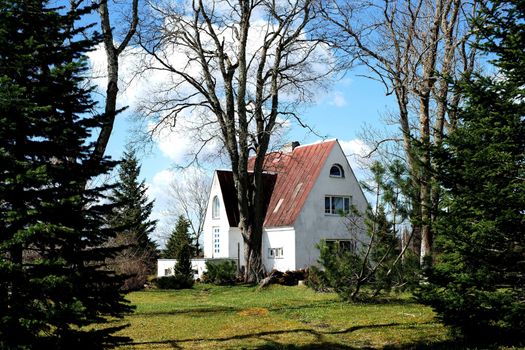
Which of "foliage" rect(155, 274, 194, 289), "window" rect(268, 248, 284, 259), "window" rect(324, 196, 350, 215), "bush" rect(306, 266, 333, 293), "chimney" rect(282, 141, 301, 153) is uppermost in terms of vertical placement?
"chimney" rect(282, 141, 301, 153)

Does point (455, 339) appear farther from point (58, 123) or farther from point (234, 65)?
point (234, 65)

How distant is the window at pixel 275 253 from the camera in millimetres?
32169

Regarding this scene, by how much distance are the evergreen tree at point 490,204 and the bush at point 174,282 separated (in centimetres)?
1845

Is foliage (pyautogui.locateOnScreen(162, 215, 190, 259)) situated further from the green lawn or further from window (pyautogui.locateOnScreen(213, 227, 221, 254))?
the green lawn

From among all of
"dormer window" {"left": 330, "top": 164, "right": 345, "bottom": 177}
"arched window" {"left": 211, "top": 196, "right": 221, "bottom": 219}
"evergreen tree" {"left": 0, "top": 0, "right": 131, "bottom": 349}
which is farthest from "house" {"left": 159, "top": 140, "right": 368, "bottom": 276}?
"evergreen tree" {"left": 0, "top": 0, "right": 131, "bottom": 349}

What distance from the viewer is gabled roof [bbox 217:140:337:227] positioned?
32.2 meters

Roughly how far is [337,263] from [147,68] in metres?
13.5

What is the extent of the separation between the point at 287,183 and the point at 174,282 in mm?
11017

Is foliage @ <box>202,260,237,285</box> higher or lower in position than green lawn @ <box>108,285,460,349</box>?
higher

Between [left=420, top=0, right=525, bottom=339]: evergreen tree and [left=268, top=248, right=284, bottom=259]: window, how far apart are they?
73.4ft

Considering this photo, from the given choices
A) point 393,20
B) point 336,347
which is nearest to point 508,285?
point 336,347

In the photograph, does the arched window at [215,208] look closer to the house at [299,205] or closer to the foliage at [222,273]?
the house at [299,205]

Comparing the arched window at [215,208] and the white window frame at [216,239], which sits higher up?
the arched window at [215,208]

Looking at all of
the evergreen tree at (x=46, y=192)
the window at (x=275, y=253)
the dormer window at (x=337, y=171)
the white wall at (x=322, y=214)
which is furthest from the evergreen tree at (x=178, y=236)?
the evergreen tree at (x=46, y=192)
